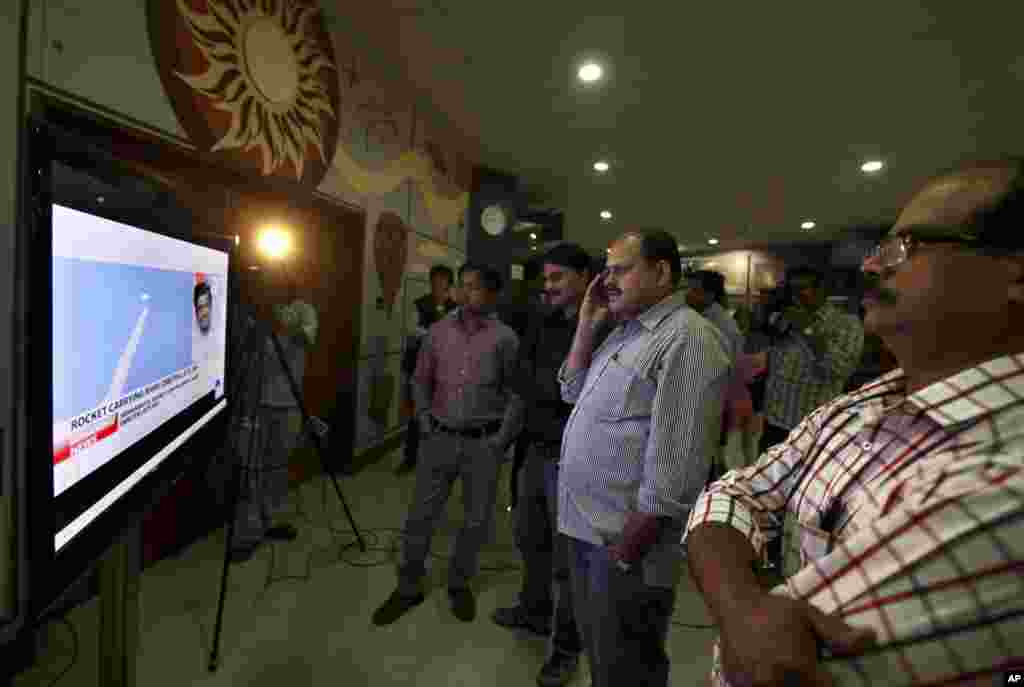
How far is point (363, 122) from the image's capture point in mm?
3512

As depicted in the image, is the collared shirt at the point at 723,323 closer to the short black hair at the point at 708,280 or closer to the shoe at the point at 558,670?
the short black hair at the point at 708,280

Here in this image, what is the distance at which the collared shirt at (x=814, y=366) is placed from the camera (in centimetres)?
288

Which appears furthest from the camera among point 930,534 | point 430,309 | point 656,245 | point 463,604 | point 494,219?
point 494,219

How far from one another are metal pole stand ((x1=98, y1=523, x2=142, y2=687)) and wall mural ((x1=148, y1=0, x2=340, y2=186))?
6.03 ft

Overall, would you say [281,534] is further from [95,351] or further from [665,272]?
[665,272]

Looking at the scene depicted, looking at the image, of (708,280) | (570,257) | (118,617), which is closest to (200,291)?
(118,617)

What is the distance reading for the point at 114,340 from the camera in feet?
2.90

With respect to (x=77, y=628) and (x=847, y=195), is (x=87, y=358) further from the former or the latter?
(x=847, y=195)

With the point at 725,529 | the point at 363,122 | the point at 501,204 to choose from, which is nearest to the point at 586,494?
the point at 725,529

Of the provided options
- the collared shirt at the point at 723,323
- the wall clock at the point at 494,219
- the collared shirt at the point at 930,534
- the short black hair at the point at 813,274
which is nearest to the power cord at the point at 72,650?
the collared shirt at the point at 930,534

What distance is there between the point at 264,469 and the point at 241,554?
447 mm

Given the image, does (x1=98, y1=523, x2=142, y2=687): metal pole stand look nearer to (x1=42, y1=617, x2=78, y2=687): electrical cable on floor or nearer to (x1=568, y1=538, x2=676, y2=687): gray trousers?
(x1=42, y1=617, x2=78, y2=687): electrical cable on floor

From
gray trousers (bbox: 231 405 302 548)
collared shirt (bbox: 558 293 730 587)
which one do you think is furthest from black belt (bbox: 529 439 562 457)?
gray trousers (bbox: 231 405 302 548)

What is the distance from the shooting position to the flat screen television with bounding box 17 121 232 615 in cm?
63
